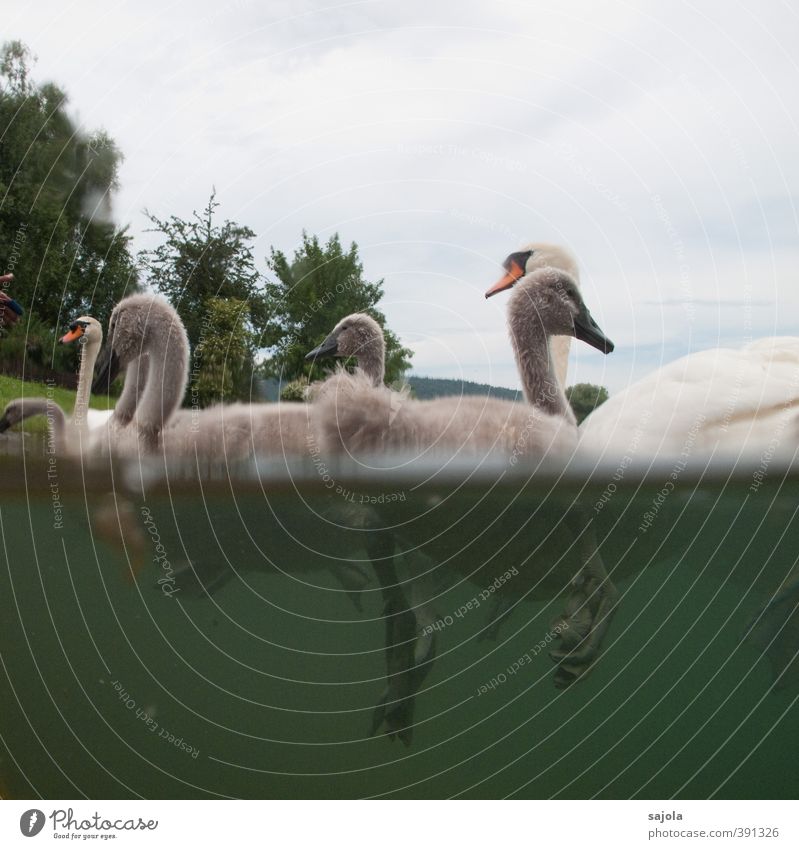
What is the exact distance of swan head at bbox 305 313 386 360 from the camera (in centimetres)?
280

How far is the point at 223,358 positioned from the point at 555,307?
115cm

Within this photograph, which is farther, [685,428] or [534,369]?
[685,428]

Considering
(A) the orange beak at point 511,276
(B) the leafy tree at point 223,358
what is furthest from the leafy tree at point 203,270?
(A) the orange beak at point 511,276

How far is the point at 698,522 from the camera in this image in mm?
3426

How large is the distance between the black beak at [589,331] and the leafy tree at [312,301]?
0.58 meters

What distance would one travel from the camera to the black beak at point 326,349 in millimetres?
2812

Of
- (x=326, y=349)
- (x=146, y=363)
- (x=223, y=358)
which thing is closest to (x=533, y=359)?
(x=326, y=349)

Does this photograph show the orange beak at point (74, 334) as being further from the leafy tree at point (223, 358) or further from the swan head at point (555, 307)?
the swan head at point (555, 307)

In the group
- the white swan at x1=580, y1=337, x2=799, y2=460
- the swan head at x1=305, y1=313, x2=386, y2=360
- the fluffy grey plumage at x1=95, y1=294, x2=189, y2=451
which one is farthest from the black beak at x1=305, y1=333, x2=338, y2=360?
the white swan at x1=580, y1=337, x2=799, y2=460

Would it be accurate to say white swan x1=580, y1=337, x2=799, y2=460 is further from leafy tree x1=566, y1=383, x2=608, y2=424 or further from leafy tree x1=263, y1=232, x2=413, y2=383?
leafy tree x1=263, y1=232, x2=413, y2=383

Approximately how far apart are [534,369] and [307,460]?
846 millimetres

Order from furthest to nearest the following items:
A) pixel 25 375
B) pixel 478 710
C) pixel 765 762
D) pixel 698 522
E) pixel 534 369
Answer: pixel 478 710 < pixel 765 762 < pixel 698 522 < pixel 25 375 < pixel 534 369
